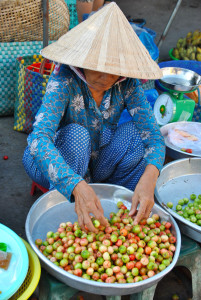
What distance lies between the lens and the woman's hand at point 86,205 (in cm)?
152

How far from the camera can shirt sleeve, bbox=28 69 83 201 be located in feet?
5.20

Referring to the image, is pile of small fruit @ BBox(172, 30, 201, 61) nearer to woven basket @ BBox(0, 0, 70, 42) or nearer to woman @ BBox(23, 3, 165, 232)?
woven basket @ BBox(0, 0, 70, 42)

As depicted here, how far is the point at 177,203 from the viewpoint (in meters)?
2.24

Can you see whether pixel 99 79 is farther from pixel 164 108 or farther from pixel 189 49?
pixel 189 49

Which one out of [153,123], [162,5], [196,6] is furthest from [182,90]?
[196,6]

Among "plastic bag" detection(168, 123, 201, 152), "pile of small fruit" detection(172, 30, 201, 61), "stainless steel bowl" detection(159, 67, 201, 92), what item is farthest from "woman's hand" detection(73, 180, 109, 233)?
"pile of small fruit" detection(172, 30, 201, 61)

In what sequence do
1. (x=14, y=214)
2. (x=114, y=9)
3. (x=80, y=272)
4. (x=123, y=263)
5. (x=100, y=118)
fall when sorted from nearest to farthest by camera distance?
1. (x=80, y=272)
2. (x=123, y=263)
3. (x=114, y=9)
4. (x=100, y=118)
5. (x=14, y=214)

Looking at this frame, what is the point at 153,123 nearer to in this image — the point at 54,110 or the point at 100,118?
the point at 100,118

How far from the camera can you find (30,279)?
145 centimetres

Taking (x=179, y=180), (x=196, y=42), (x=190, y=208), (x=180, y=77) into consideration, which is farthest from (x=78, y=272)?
(x=196, y=42)

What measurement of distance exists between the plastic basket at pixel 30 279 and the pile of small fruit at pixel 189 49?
12.4ft

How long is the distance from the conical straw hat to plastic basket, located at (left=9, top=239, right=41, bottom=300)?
0.92 meters

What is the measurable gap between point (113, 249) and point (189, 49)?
12.0 ft

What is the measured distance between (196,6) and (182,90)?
5827 mm
